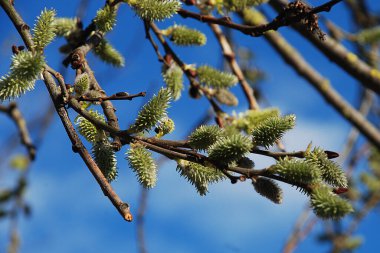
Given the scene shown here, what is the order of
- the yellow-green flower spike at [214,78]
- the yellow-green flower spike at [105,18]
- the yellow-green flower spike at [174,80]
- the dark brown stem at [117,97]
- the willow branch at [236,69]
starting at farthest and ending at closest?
the willow branch at [236,69], the yellow-green flower spike at [214,78], the yellow-green flower spike at [174,80], the yellow-green flower spike at [105,18], the dark brown stem at [117,97]

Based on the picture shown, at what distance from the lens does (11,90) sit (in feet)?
4.12

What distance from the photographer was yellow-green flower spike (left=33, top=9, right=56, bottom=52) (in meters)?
1.37

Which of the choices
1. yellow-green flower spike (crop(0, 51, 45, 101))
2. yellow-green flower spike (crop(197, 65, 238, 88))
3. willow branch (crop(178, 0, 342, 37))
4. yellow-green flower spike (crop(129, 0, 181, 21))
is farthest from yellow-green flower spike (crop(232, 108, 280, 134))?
yellow-green flower spike (crop(0, 51, 45, 101))

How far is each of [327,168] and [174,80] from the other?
3.28 feet

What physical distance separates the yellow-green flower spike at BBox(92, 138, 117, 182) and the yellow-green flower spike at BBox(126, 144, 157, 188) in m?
0.04

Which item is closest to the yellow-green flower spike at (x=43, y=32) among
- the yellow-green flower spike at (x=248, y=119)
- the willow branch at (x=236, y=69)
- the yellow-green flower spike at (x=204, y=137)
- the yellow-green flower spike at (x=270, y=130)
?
the yellow-green flower spike at (x=204, y=137)

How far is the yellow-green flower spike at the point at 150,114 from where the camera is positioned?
1282 millimetres

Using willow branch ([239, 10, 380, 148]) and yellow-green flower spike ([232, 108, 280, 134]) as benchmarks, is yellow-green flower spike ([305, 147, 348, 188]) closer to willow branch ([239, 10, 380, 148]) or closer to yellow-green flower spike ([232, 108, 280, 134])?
yellow-green flower spike ([232, 108, 280, 134])

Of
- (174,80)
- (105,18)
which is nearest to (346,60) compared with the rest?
(174,80)

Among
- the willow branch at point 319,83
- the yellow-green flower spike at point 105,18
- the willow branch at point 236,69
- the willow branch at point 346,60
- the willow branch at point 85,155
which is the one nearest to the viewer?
the willow branch at point 85,155

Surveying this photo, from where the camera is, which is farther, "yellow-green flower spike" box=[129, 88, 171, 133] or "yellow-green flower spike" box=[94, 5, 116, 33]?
"yellow-green flower spike" box=[94, 5, 116, 33]

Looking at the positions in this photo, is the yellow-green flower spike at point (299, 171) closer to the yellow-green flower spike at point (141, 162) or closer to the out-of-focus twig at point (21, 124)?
the yellow-green flower spike at point (141, 162)

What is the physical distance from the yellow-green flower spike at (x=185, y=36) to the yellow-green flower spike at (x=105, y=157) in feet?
3.19

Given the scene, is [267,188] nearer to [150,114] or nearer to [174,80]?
[150,114]
